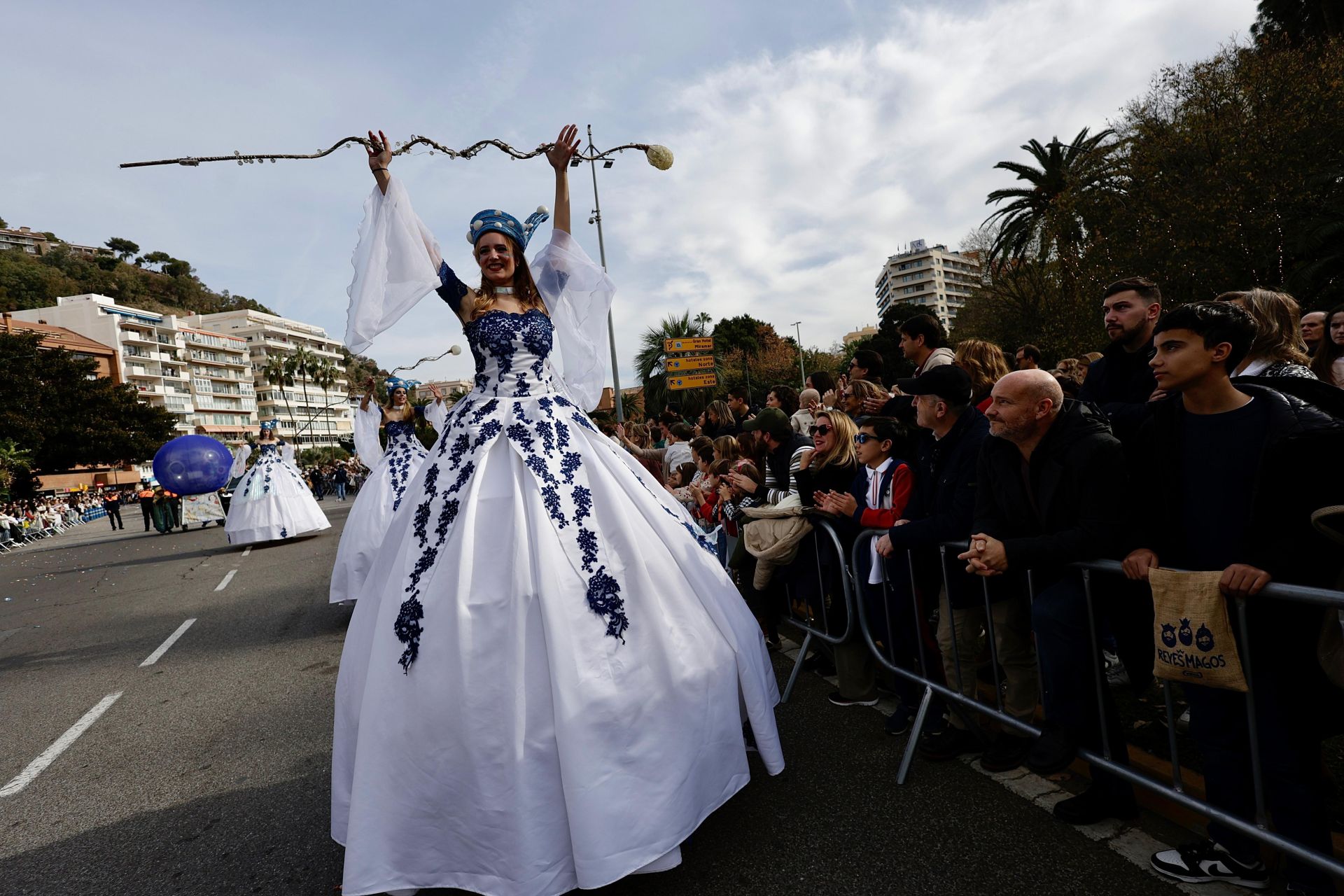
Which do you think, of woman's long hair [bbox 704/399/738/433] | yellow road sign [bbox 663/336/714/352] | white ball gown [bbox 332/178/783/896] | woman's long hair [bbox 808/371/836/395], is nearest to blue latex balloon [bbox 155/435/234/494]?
woman's long hair [bbox 704/399/738/433]

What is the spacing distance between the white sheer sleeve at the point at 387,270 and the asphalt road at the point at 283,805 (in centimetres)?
228

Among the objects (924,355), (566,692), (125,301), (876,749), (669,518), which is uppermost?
(125,301)

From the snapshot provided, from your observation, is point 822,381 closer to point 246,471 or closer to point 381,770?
point 381,770

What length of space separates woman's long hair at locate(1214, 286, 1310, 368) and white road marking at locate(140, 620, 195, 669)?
831 cm

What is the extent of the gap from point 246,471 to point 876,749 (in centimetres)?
1413

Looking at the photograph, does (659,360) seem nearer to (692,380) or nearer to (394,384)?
(692,380)

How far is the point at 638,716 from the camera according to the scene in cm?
255

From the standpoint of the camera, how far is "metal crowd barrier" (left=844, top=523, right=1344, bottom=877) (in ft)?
6.69

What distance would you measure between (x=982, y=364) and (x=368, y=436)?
20.2 ft

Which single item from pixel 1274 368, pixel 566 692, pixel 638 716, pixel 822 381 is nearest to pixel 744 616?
pixel 638 716

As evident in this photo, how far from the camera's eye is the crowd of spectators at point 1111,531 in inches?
88.0

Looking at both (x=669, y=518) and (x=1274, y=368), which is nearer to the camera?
(x=669, y=518)

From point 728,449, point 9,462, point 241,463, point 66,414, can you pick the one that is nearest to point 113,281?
point 66,414

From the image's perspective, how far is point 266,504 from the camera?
13992 mm
